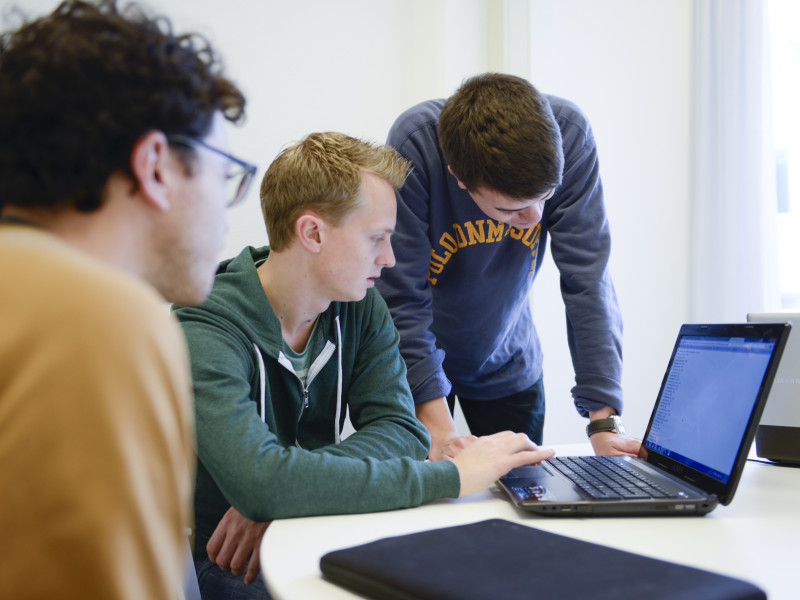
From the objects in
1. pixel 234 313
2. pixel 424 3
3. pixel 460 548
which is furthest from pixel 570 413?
pixel 460 548

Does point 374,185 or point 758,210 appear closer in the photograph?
point 374,185

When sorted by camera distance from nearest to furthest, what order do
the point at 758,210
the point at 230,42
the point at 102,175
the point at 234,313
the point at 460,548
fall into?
the point at 102,175 → the point at 460,548 → the point at 234,313 → the point at 230,42 → the point at 758,210

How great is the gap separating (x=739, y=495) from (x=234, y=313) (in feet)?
2.69

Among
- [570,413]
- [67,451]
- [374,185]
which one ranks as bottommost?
[570,413]

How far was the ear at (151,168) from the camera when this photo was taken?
2.12ft

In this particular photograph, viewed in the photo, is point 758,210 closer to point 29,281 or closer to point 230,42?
point 230,42

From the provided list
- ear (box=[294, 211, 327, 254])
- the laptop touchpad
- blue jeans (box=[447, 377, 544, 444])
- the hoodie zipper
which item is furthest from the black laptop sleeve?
blue jeans (box=[447, 377, 544, 444])

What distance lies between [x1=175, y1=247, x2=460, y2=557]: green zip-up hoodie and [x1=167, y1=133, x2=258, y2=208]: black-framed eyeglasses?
30 cm

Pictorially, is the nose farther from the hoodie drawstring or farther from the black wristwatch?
the black wristwatch

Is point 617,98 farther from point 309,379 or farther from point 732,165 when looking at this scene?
point 309,379

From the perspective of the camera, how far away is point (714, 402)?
1.04 meters

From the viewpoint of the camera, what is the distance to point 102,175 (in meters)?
0.63

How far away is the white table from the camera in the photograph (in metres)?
0.73

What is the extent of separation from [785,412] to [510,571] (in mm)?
868
